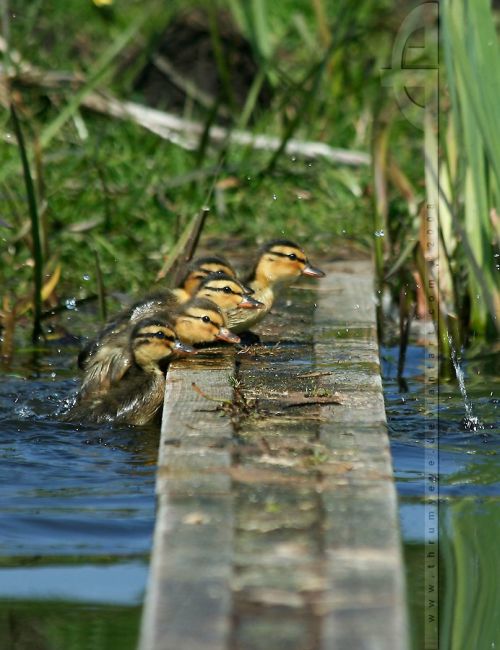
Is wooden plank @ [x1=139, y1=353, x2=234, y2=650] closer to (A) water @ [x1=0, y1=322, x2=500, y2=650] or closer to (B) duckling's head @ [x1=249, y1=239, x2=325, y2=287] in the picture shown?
(A) water @ [x1=0, y1=322, x2=500, y2=650]

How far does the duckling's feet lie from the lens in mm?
5121

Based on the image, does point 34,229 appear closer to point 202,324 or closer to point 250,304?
point 202,324

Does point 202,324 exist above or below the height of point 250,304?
below

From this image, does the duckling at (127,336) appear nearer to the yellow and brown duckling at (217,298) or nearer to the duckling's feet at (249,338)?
the yellow and brown duckling at (217,298)

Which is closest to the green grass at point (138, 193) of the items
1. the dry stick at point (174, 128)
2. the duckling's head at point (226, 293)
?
the dry stick at point (174, 128)

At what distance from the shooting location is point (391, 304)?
634 centimetres

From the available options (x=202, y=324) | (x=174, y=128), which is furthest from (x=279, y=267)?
(x=174, y=128)

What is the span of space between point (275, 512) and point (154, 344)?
199cm

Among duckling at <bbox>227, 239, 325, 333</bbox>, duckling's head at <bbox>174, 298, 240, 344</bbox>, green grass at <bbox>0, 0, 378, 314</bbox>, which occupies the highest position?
green grass at <bbox>0, 0, 378, 314</bbox>

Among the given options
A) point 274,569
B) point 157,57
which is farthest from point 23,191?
point 274,569

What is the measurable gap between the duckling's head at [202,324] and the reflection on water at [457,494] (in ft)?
2.17

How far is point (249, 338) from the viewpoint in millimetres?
5234

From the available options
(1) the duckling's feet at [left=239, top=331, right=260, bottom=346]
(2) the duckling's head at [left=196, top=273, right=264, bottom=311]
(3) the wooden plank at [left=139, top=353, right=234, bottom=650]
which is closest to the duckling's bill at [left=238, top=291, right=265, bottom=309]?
(2) the duckling's head at [left=196, top=273, right=264, bottom=311]

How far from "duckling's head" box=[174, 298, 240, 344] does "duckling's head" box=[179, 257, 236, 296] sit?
1.45 ft
